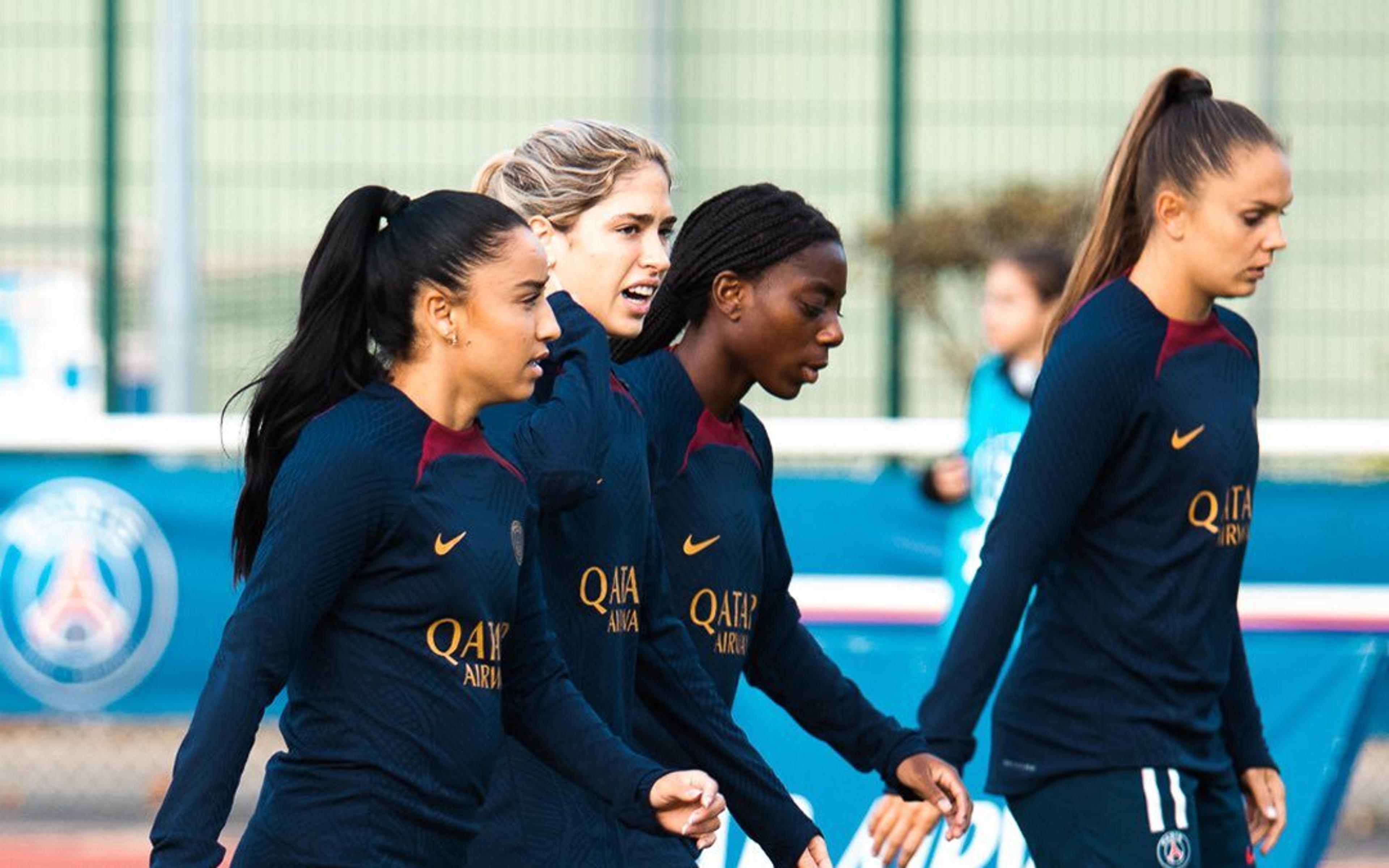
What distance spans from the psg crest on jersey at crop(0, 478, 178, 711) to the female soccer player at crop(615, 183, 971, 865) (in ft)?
12.5

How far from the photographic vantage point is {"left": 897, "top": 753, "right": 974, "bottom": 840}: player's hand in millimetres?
4121

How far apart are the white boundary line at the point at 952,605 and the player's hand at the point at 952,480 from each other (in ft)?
0.92

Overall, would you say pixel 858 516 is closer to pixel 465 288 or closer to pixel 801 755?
pixel 801 755

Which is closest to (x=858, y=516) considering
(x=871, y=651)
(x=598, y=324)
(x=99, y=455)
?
(x=871, y=651)

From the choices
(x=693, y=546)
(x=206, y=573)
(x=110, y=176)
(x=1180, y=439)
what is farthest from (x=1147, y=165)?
(x=110, y=176)

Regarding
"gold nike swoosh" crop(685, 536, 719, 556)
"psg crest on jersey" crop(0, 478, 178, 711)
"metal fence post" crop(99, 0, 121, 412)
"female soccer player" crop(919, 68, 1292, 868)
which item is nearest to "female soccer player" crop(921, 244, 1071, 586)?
"psg crest on jersey" crop(0, 478, 178, 711)

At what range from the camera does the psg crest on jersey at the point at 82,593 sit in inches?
303

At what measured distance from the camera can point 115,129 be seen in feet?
33.6

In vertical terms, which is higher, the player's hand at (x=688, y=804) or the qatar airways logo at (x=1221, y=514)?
the qatar airways logo at (x=1221, y=514)

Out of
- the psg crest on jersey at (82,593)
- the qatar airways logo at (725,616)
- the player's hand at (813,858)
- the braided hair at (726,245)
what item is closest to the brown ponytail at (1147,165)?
the braided hair at (726,245)

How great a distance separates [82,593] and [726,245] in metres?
4.05

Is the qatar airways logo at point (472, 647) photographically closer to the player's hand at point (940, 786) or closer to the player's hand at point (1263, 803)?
the player's hand at point (940, 786)

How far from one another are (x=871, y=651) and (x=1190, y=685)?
2557 mm

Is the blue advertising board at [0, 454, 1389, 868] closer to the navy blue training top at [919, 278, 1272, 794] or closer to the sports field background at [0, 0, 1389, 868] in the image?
the sports field background at [0, 0, 1389, 868]
